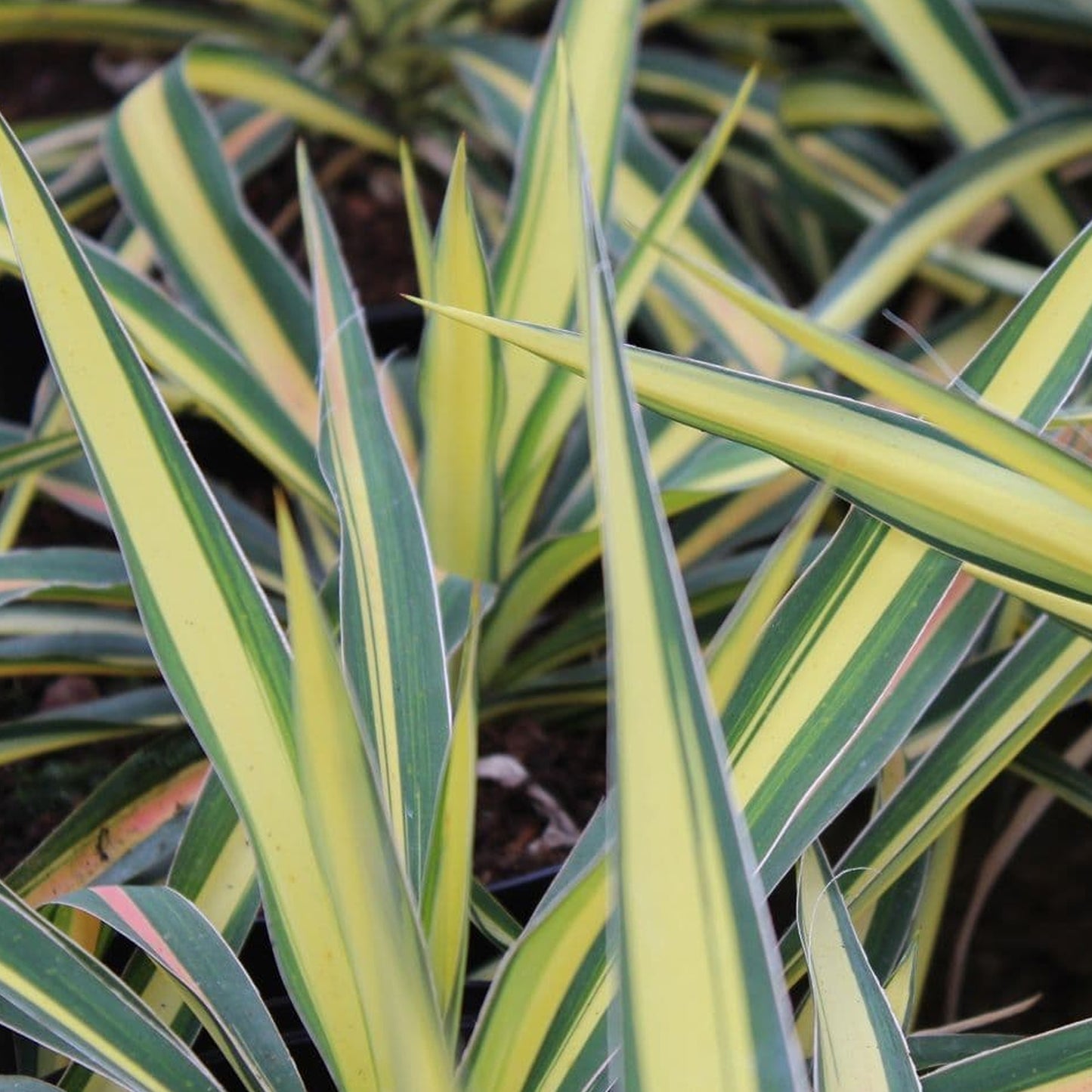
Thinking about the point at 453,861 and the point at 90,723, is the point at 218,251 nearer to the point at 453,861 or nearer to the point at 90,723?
the point at 90,723

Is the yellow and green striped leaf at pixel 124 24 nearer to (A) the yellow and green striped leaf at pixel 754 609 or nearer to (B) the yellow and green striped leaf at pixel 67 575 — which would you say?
(B) the yellow and green striped leaf at pixel 67 575

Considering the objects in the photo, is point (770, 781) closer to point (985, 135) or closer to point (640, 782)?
point (640, 782)

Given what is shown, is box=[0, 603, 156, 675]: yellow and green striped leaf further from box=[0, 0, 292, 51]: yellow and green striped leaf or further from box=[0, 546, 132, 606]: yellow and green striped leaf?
box=[0, 0, 292, 51]: yellow and green striped leaf

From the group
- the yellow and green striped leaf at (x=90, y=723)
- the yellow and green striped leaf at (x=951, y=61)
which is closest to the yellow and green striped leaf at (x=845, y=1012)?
the yellow and green striped leaf at (x=90, y=723)

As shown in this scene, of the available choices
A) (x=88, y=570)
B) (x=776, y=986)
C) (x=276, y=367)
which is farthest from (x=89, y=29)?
(x=776, y=986)

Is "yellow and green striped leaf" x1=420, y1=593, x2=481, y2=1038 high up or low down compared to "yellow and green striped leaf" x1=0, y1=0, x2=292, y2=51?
down

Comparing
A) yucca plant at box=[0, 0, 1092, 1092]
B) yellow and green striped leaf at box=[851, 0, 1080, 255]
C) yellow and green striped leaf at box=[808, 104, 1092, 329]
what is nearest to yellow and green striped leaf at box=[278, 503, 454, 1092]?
yucca plant at box=[0, 0, 1092, 1092]
